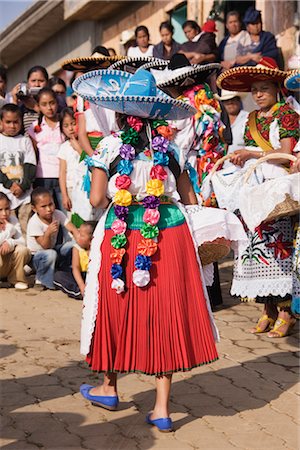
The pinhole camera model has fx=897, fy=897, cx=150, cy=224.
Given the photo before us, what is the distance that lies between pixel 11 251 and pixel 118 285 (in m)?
4.83

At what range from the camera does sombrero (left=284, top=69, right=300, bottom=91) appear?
6.73 meters

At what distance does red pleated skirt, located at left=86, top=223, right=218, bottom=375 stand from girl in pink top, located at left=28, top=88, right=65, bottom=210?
18.3ft

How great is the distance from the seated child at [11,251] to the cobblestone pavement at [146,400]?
2.03 m

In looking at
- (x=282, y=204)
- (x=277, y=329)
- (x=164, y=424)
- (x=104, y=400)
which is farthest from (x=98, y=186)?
(x=277, y=329)

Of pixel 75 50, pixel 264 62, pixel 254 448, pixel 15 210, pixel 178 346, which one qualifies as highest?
pixel 75 50

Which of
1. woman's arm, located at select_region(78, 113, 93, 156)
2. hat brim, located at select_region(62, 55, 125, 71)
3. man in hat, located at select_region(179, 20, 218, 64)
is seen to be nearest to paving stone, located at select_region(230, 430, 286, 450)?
woman's arm, located at select_region(78, 113, 93, 156)

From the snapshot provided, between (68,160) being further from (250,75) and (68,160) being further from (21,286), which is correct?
(250,75)

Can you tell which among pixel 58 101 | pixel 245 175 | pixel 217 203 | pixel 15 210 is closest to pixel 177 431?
pixel 245 175

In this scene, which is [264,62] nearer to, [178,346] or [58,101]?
[178,346]

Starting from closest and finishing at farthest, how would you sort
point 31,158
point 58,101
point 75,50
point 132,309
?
point 132,309
point 31,158
point 58,101
point 75,50

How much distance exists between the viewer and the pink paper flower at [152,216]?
5.04 metres

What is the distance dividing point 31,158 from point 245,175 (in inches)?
163

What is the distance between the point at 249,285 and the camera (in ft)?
23.9

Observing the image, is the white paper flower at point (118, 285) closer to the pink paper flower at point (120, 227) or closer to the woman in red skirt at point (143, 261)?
the woman in red skirt at point (143, 261)
